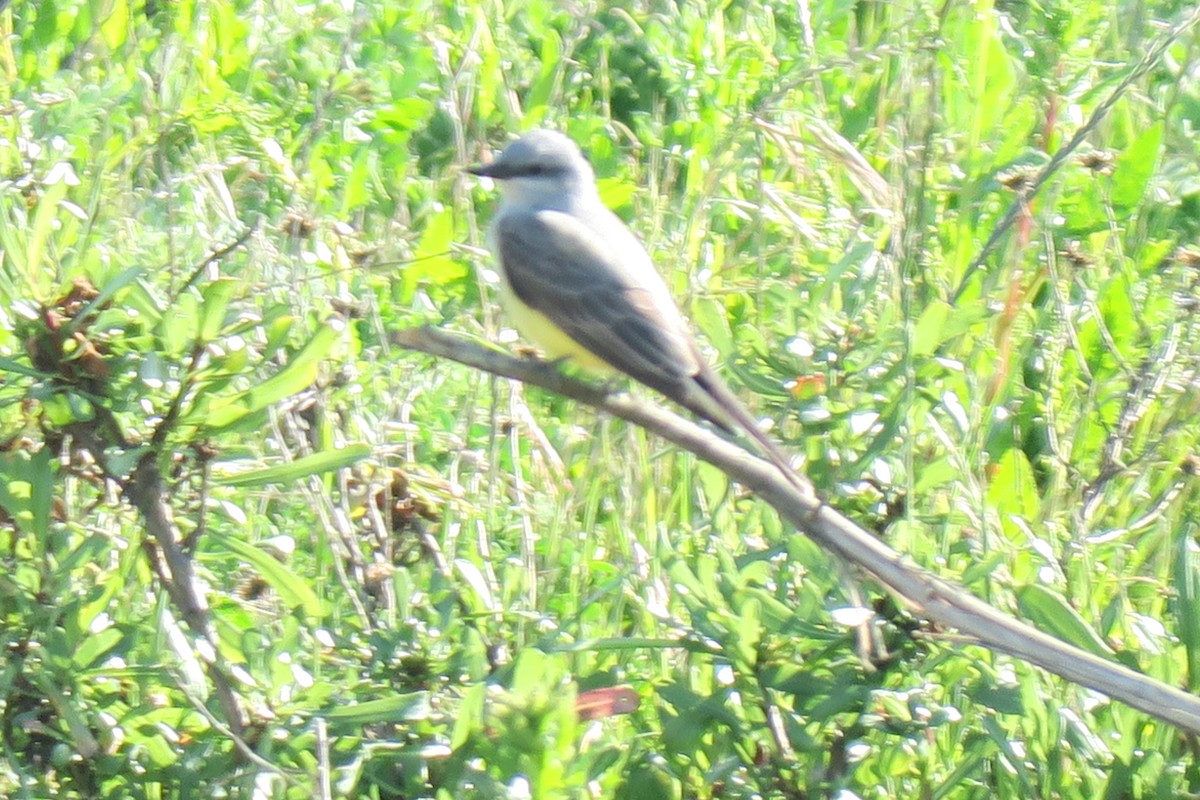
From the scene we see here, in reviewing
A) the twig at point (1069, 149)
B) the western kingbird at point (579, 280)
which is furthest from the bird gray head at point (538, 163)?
the twig at point (1069, 149)

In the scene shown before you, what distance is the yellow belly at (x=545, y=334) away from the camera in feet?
11.7

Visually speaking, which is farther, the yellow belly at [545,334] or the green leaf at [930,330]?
the yellow belly at [545,334]

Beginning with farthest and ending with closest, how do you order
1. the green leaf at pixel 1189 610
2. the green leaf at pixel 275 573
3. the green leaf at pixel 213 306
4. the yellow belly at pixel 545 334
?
the yellow belly at pixel 545 334
the green leaf at pixel 1189 610
the green leaf at pixel 275 573
the green leaf at pixel 213 306

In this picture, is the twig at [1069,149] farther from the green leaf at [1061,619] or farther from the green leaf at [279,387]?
the green leaf at [279,387]

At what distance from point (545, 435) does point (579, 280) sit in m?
0.42

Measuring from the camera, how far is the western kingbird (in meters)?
3.27

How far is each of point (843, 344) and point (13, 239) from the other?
1321 millimetres

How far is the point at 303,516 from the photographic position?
3.19 meters

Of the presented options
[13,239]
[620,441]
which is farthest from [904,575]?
[620,441]

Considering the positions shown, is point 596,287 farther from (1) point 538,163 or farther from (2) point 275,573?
(2) point 275,573

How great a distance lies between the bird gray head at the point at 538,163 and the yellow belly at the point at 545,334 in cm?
31

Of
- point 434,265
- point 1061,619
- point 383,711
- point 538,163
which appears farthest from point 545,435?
point 1061,619

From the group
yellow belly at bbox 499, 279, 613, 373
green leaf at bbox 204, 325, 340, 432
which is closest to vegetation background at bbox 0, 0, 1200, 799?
green leaf at bbox 204, 325, 340, 432

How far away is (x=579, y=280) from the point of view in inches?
143
